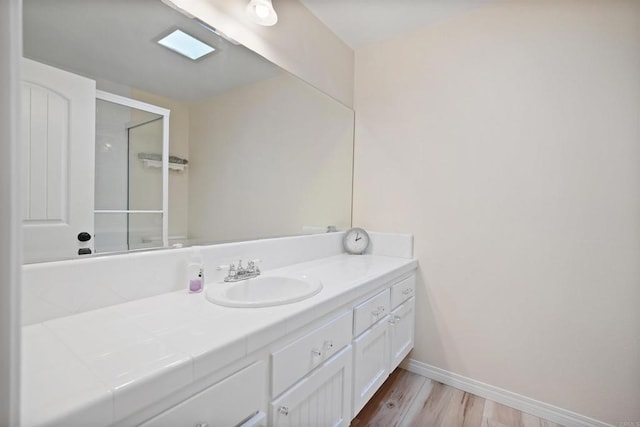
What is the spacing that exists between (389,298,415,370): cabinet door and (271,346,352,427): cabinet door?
1.59ft

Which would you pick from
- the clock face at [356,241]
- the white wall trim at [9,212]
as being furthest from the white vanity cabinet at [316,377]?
the clock face at [356,241]

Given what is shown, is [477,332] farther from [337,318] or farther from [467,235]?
[337,318]

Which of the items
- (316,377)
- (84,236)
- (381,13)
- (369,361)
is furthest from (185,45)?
(369,361)

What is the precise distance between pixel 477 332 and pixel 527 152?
1070 mm

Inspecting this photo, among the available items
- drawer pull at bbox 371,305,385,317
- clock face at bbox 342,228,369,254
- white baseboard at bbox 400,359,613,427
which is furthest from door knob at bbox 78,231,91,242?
white baseboard at bbox 400,359,613,427

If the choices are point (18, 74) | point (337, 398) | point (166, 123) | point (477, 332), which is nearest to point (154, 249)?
point (166, 123)

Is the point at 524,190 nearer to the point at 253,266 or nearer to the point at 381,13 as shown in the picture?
the point at 381,13

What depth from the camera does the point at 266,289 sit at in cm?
128

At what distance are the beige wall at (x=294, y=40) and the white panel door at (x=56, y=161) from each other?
20.7 inches

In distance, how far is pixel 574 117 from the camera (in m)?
1.41

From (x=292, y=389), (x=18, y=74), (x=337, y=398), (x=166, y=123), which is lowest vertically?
(x=337, y=398)

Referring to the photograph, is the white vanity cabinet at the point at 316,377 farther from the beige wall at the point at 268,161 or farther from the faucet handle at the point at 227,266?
the beige wall at the point at 268,161

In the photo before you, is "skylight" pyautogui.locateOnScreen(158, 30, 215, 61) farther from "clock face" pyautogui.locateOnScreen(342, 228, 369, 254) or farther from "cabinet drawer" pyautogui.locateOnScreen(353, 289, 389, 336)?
"clock face" pyautogui.locateOnScreen(342, 228, 369, 254)

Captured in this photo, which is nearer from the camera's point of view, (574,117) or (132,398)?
(132,398)
